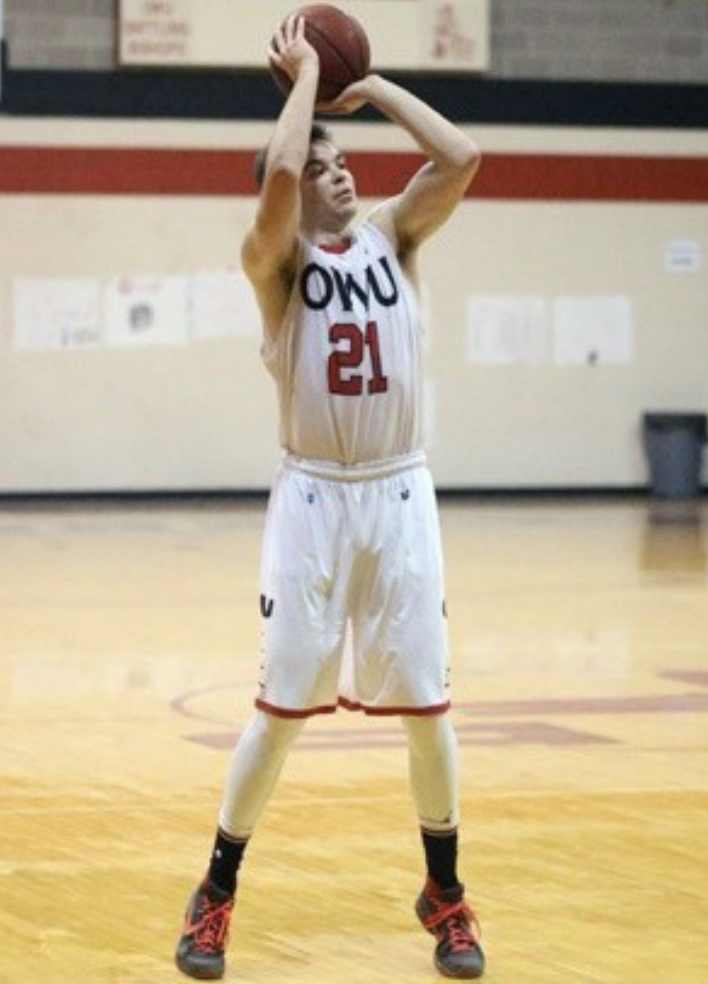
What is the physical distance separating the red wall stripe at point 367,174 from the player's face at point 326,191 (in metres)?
16.2

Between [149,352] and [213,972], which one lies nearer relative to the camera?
[213,972]

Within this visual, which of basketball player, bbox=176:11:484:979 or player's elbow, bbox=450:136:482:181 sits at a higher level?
player's elbow, bbox=450:136:482:181

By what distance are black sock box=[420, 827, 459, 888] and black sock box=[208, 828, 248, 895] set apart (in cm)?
44

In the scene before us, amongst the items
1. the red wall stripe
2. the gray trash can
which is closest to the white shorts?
the red wall stripe

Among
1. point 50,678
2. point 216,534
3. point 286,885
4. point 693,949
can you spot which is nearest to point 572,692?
point 50,678

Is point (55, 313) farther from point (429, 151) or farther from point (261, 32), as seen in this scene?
point (429, 151)

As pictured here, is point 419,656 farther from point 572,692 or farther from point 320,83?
point 572,692

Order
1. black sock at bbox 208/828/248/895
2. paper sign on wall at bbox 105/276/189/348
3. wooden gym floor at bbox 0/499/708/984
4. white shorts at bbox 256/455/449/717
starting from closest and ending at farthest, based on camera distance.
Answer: white shorts at bbox 256/455/449/717, black sock at bbox 208/828/248/895, wooden gym floor at bbox 0/499/708/984, paper sign on wall at bbox 105/276/189/348

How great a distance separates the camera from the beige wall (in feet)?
72.2

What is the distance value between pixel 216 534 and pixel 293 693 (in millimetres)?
13183

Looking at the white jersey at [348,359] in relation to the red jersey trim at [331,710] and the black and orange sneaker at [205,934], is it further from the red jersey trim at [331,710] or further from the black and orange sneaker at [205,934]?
the black and orange sneaker at [205,934]

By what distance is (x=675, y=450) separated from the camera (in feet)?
75.5

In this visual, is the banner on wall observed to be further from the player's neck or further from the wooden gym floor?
the player's neck

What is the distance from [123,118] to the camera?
22125 mm
